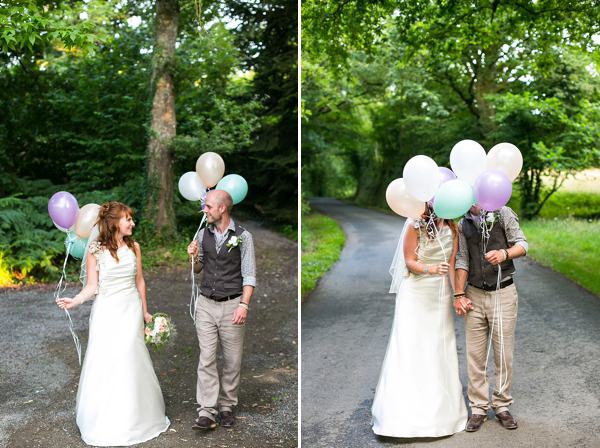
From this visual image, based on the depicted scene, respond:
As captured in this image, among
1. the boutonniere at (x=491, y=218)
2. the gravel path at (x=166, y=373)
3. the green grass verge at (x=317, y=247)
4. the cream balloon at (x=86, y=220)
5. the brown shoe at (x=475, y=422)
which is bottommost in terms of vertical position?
the gravel path at (x=166, y=373)

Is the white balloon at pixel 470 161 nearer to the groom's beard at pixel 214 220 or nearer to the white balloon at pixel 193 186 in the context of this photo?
the groom's beard at pixel 214 220

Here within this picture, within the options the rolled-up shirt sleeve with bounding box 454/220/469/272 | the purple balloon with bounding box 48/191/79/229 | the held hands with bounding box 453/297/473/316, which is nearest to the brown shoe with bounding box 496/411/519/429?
the held hands with bounding box 453/297/473/316

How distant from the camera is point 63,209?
4.01m

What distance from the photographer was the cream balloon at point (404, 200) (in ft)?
11.4

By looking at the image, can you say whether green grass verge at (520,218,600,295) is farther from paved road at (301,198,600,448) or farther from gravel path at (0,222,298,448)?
gravel path at (0,222,298,448)

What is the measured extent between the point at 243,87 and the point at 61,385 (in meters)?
8.61

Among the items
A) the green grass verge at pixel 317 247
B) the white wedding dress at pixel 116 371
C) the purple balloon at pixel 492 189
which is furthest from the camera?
the green grass verge at pixel 317 247

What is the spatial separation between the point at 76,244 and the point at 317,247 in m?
5.51

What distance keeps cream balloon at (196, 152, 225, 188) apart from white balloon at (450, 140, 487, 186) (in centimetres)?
170

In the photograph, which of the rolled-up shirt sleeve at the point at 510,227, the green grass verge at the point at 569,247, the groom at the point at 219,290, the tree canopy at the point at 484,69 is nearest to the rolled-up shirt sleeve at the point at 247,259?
the groom at the point at 219,290

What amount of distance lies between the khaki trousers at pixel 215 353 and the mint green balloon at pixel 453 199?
5.10 feet

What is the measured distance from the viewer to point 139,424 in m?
3.78

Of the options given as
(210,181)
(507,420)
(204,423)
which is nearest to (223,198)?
(210,181)

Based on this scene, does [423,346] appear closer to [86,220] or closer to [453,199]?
[453,199]
